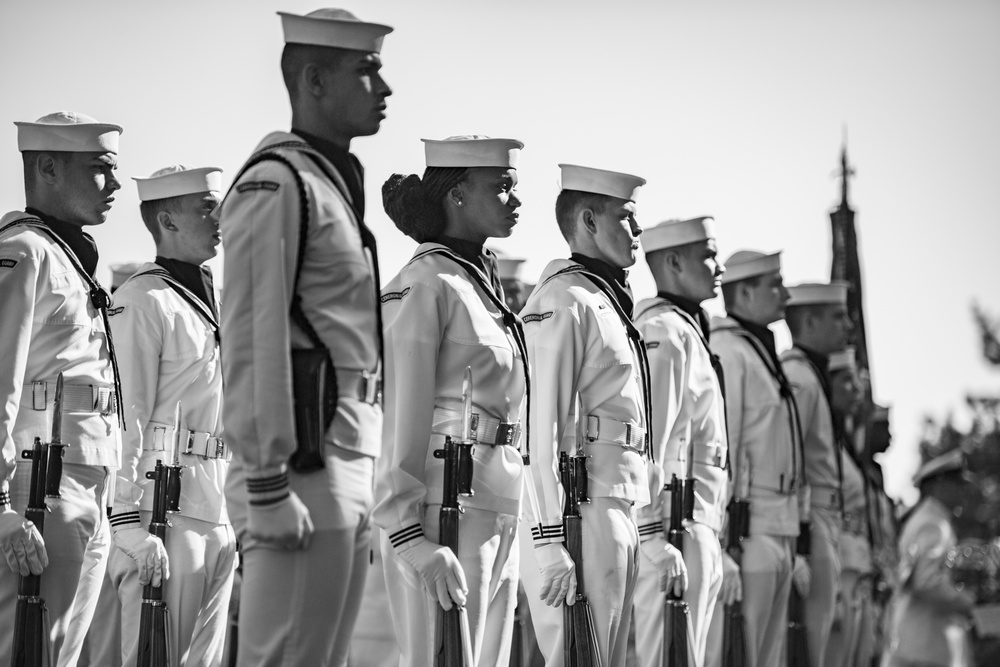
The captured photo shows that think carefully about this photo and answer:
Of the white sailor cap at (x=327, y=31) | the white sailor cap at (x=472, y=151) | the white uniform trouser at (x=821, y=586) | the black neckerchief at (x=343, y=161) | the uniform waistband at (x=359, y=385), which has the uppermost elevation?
the white sailor cap at (x=327, y=31)

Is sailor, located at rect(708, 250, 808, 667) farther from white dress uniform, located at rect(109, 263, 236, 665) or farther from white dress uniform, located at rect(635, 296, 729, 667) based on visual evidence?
white dress uniform, located at rect(109, 263, 236, 665)

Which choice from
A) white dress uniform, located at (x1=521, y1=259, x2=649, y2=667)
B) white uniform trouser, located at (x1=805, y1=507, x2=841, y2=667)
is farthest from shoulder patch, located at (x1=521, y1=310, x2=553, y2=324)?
white uniform trouser, located at (x1=805, y1=507, x2=841, y2=667)

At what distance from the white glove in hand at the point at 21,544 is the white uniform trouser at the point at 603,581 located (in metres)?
2.13

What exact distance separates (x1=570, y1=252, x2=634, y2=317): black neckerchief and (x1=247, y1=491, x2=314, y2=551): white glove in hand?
353cm

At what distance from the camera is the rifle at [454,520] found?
5.73m

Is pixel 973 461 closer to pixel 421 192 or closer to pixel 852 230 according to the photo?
pixel 852 230

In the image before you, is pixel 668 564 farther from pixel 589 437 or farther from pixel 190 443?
pixel 190 443

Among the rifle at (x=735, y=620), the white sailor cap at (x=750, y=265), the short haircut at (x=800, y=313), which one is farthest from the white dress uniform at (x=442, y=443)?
the short haircut at (x=800, y=313)

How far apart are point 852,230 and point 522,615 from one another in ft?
31.2

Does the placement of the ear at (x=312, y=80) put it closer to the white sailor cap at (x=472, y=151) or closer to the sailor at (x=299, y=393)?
the sailor at (x=299, y=393)

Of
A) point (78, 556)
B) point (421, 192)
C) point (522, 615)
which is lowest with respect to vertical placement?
point (522, 615)

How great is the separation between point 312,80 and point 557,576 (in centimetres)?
263

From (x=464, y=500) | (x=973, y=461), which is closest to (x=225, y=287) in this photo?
(x=464, y=500)

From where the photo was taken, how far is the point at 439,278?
625 cm
